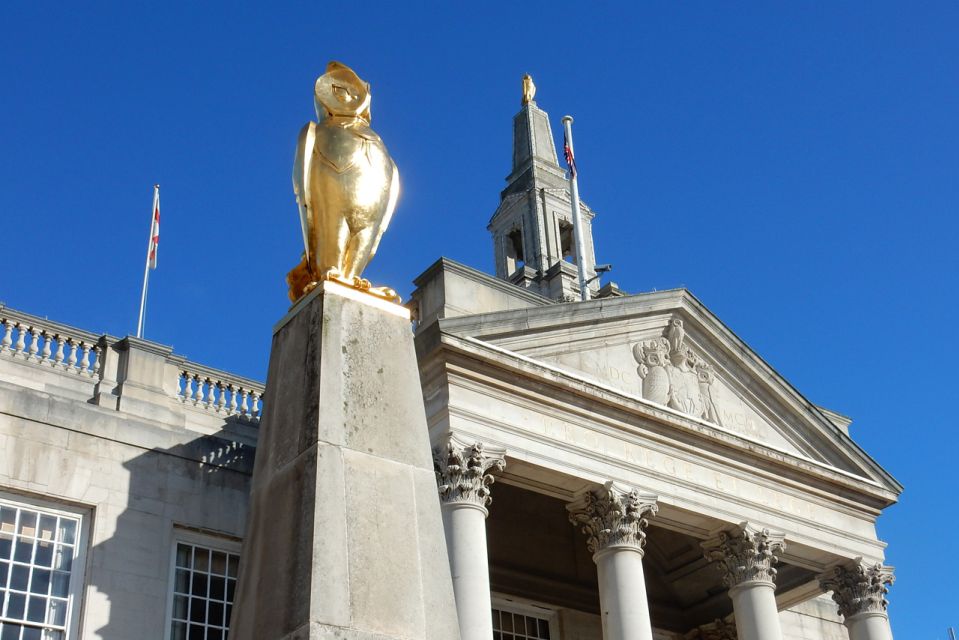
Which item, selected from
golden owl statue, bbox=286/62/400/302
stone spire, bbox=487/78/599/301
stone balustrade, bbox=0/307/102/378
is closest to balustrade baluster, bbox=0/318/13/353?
stone balustrade, bbox=0/307/102/378

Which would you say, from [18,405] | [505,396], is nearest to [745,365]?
[505,396]

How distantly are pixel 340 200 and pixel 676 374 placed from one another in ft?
45.6

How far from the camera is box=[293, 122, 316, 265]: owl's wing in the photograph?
8602 millimetres

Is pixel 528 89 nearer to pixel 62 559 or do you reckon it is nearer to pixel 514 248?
pixel 514 248

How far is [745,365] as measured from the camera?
22.5m

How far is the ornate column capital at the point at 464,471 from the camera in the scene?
1748 cm

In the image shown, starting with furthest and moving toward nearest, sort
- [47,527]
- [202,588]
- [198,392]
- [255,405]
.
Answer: [255,405] < [198,392] < [202,588] < [47,527]

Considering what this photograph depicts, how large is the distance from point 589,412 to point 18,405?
27.4ft

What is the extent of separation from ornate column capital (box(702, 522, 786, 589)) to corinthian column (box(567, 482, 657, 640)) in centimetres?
204

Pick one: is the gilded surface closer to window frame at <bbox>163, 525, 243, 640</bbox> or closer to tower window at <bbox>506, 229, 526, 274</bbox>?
tower window at <bbox>506, 229, 526, 274</bbox>

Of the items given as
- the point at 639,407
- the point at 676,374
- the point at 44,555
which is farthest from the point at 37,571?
the point at 676,374

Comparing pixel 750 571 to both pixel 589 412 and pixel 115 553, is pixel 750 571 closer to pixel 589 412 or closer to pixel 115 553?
pixel 589 412

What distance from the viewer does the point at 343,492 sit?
752cm

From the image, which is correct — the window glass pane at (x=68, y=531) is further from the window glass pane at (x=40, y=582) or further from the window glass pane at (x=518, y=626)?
the window glass pane at (x=518, y=626)
